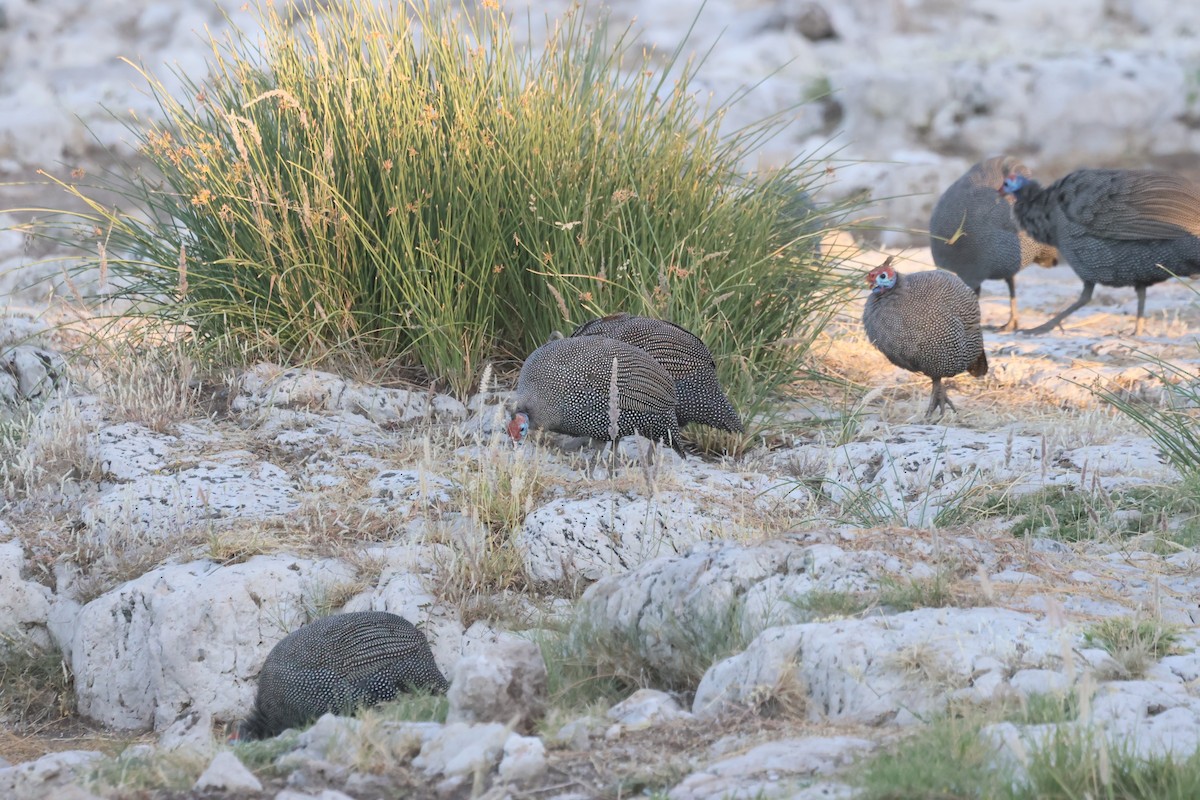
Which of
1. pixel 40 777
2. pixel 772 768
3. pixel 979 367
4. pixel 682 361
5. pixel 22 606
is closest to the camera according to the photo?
pixel 772 768

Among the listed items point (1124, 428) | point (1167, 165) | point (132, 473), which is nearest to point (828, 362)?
point (1124, 428)

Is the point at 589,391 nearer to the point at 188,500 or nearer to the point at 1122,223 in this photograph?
the point at 188,500

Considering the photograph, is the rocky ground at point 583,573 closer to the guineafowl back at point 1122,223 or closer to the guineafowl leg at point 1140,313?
the guineafowl leg at point 1140,313

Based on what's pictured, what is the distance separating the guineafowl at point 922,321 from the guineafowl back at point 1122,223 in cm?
166

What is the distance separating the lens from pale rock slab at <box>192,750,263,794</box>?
2.61m

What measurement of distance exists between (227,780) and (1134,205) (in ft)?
18.9

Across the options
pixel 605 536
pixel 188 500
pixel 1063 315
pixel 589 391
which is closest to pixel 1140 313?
pixel 1063 315

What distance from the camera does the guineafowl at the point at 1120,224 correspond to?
6.87 metres

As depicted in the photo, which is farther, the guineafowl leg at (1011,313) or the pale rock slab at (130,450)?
the guineafowl leg at (1011,313)

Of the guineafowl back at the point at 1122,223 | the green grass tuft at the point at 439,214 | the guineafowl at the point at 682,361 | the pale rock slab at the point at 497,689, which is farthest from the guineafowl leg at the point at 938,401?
the pale rock slab at the point at 497,689

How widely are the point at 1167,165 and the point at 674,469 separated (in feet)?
36.8

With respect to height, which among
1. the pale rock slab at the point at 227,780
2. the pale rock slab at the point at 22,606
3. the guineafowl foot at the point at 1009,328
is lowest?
the pale rock slab at the point at 22,606

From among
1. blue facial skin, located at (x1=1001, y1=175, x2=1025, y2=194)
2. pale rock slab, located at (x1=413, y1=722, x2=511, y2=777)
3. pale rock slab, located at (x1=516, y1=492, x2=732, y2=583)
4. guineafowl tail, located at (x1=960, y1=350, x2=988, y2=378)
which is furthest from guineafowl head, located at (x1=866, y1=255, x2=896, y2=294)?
pale rock slab, located at (x1=413, y1=722, x2=511, y2=777)

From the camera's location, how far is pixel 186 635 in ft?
13.9
